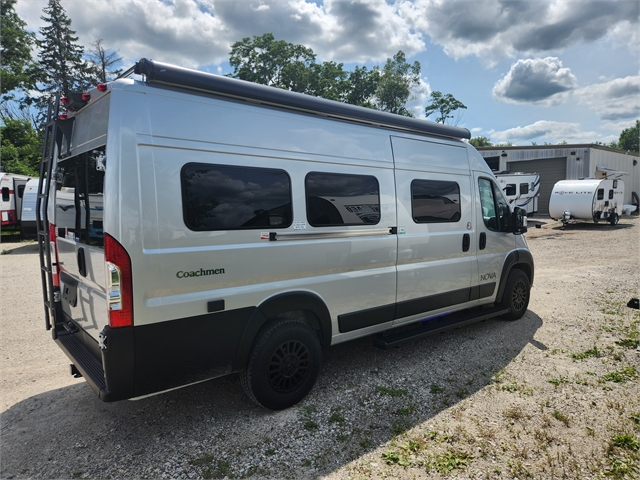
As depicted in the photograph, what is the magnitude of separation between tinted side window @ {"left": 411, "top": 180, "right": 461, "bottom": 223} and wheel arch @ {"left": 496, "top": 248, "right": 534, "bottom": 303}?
4.22 ft

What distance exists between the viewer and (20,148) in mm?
24391

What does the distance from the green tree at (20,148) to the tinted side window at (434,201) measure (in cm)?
2413

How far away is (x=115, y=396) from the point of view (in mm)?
2842

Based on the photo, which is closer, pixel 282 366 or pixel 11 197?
pixel 282 366

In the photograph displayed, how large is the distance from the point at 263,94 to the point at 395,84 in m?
43.4

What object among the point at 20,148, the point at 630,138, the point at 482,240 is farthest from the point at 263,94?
the point at 630,138

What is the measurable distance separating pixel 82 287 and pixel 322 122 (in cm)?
253

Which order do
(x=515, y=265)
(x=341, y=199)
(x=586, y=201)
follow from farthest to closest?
(x=586, y=201) → (x=515, y=265) → (x=341, y=199)

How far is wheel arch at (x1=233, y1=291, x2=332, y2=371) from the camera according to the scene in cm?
334

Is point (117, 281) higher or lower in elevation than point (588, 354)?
higher

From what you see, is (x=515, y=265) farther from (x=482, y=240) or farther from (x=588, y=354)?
(x=588, y=354)

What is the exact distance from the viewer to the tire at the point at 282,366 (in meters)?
3.42

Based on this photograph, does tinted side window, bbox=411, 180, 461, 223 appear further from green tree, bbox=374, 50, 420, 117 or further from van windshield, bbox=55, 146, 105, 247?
green tree, bbox=374, 50, 420, 117

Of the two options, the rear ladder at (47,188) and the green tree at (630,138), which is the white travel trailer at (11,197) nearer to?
the rear ladder at (47,188)
